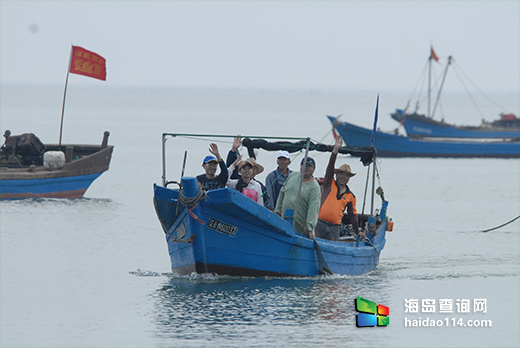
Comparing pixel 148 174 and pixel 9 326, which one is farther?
pixel 148 174

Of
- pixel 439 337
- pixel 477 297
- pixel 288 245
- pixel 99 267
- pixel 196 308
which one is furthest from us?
pixel 99 267

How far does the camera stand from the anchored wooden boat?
981 inches

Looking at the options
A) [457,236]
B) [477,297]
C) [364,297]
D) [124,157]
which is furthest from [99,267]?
[124,157]

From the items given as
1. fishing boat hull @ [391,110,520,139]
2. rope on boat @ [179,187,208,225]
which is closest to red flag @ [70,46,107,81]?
rope on boat @ [179,187,208,225]

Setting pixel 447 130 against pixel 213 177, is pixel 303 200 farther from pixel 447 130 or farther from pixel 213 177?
pixel 447 130

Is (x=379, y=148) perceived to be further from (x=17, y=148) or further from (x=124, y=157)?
(x=17, y=148)

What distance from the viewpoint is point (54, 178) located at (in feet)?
83.1

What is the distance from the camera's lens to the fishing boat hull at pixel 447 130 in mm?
49000

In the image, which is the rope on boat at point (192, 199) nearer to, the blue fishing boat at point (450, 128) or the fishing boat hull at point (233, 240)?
the fishing boat hull at point (233, 240)

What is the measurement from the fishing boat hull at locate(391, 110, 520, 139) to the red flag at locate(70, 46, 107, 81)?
81.2 ft

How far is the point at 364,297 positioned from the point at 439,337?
226 centimetres

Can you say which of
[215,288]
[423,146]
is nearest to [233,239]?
[215,288]

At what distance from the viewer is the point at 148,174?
36.9 m

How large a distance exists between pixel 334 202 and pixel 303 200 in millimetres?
926
